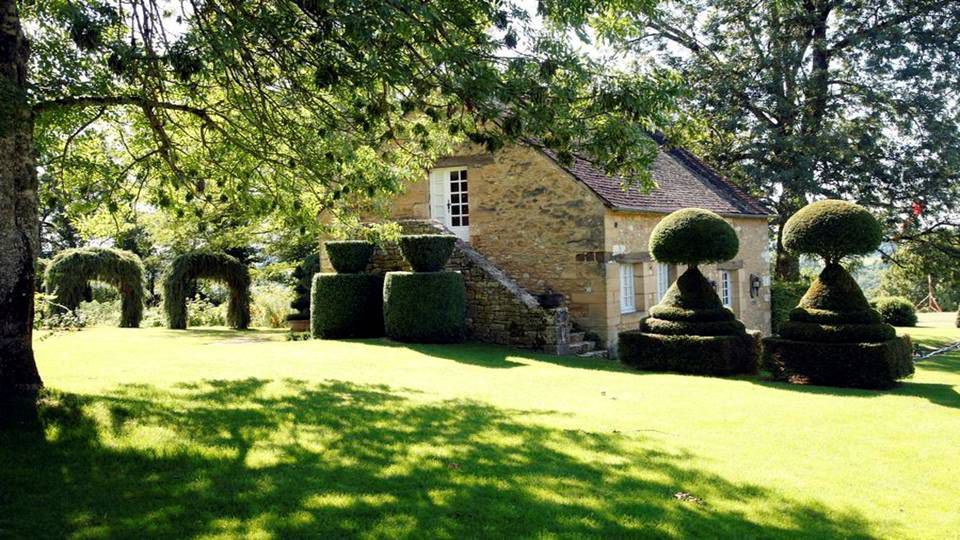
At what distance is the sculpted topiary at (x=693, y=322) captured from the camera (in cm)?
1212

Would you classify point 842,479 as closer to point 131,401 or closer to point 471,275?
point 131,401

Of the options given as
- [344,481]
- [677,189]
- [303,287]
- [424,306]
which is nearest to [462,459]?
[344,481]

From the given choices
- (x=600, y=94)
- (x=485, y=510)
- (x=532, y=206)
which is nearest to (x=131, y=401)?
(x=485, y=510)

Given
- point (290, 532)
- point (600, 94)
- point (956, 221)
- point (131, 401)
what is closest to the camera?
point (290, 532)

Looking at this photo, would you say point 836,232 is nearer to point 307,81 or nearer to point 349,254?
point 307,81

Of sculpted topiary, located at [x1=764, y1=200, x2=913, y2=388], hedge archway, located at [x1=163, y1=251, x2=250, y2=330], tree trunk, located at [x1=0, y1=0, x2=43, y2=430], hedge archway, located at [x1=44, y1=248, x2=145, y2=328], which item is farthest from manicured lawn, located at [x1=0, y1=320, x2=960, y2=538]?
hedge archway, located at [x1=44, y1=248, x2=145, y2=328]

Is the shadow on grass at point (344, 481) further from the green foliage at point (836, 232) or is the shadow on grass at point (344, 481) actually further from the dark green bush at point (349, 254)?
the dark green bush at point (349, 254)

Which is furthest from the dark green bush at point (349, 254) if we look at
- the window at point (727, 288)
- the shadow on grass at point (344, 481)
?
the window at point (727, 288)

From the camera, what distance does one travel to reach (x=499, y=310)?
51.0 feet

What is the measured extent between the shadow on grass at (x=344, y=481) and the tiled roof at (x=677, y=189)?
29.4 ft

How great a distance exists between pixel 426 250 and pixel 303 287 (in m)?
7.82

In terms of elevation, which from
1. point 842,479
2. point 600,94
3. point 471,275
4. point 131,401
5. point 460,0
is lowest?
point 842,479

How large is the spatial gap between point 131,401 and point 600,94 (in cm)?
577

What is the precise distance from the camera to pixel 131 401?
7.35 m
